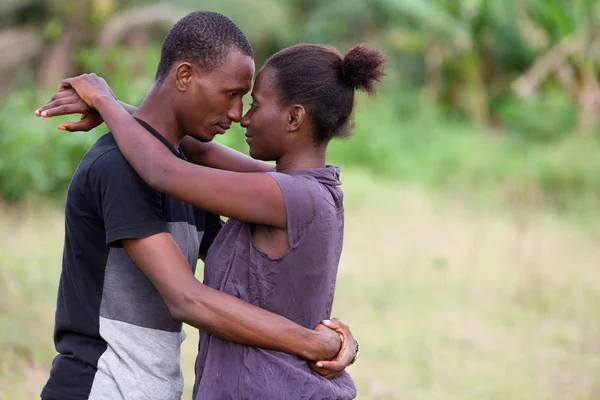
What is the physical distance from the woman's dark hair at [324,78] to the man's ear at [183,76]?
0.24 metres

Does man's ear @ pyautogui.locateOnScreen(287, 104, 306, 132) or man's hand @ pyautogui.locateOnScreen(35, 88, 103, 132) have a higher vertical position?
man's ear @ pyautogui.locateOnScreen(287, 104, 306, 132)

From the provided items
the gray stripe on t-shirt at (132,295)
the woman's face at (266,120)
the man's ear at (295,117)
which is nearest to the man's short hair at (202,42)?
the woman's face at (266,120)

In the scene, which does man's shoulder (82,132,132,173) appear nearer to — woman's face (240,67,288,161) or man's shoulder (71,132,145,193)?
man's shoulder (71,132,145,193)

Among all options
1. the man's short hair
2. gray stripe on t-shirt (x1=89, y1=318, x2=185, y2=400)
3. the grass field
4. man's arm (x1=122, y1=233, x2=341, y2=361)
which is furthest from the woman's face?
the grass field

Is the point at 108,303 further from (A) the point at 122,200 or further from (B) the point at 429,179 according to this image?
(B) the point at 429,179

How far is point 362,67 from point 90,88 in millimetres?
783

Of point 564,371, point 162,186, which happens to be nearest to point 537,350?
point 564,371

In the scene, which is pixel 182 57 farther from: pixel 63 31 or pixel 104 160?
pixel 63 31

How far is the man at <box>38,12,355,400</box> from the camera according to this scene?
2227mm

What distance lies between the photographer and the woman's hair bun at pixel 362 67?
246 centimetres

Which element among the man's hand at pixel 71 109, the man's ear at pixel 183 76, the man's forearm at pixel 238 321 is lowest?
the man's forearm at pixel 238 321

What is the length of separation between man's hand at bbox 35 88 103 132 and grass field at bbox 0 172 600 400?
214 centimetres

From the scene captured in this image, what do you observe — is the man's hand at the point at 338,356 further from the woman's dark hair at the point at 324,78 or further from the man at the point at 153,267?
the woman's dark hair at the point at 324,78

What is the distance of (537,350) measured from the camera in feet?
19.0
